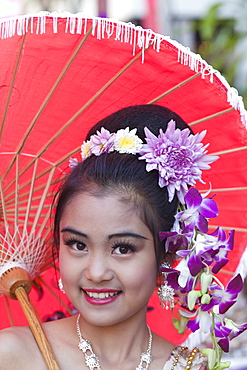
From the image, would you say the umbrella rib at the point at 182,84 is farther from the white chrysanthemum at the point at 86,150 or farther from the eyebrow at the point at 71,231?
the eyebrow at the point at 71,231

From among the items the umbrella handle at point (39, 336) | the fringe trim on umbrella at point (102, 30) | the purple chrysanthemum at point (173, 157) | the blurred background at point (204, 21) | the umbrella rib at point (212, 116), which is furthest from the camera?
the blurred background at point (204, 21)

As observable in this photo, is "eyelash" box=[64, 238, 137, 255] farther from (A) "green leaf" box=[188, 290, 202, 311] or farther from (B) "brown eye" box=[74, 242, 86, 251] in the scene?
(A) "green leaf" box=[188, 290, 202, 311]

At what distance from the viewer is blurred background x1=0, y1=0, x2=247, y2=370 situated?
538 cm

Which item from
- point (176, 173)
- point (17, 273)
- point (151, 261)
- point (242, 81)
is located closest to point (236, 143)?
point (176, 173)

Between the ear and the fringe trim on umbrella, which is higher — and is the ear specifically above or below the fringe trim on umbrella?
below

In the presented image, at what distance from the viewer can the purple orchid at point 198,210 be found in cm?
190

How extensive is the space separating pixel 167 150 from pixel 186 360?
2.42 feet

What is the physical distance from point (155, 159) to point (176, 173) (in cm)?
9

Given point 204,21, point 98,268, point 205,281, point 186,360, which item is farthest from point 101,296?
point 204,21

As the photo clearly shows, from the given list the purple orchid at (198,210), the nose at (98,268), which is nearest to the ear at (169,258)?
the purple orchid at (198,210)

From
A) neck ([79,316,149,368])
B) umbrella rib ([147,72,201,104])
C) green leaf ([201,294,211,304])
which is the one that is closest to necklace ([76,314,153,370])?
neck ([79,316,149,368])

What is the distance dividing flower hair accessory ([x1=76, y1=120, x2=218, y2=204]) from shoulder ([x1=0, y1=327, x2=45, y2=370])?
25.0 inches

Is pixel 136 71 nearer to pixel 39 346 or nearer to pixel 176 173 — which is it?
pixel 176 173

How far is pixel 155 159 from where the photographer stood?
1.95 m
